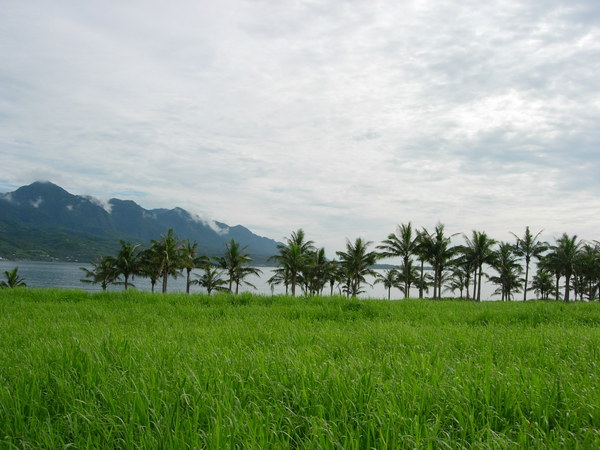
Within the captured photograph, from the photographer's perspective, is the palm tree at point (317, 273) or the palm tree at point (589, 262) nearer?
the palm tree at point (589, 262)

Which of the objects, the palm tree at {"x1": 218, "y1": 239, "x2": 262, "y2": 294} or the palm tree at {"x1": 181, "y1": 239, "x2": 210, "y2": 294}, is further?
the palm tree at {"x1": 218, "y1": 239, "x2": 262, "y2": 294}

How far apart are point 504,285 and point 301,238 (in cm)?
3794

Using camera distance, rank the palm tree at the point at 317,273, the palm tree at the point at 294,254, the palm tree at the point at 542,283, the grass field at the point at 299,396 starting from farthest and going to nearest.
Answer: the palm tree at the point at 542,283 < the palm tree at the point at 317,273 < the palm tree at the point at 294,254 < the grass field at the point at 299,396

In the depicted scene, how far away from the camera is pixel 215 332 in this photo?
24.2 feet

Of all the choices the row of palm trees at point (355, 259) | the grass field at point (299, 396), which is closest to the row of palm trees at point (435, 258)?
the row of palm trees at point (355, 259)

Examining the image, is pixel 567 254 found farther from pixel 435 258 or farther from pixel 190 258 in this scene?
pixel 190 258

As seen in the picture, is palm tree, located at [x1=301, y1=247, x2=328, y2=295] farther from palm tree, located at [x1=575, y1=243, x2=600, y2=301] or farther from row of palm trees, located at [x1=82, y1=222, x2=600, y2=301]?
palm tree, located at [x1=575, y1=243, x2=600, y2=301]

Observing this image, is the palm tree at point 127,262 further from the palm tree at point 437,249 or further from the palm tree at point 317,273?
the palm tree at point 437,249

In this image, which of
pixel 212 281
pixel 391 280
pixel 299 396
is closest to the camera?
pixel 299 396

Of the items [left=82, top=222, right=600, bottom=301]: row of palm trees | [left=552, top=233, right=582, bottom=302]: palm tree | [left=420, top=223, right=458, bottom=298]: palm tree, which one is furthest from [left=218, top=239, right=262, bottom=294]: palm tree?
[left=552, top=233, right=582, bottom=302]: palm tree

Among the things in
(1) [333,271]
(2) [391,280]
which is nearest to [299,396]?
(1) [333,271]

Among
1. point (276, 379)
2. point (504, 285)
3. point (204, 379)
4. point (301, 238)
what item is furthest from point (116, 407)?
point (504, 285)

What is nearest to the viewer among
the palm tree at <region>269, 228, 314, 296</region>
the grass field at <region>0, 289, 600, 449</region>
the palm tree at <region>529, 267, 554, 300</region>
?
the grass field at <region>0, 289, 600, 449</region>

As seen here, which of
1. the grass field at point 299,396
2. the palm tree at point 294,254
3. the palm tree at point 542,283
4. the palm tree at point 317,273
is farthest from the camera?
the palm tree at point 542,283
